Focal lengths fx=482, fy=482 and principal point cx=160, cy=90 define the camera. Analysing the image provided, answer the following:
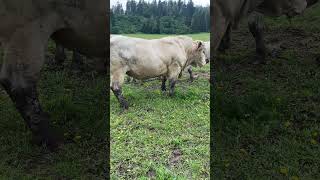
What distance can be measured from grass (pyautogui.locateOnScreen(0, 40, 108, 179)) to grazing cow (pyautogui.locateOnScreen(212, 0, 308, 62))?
6.70 ft

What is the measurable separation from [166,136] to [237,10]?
1.67 m

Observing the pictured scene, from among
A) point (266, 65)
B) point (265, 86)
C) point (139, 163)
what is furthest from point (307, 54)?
point (139, 163)

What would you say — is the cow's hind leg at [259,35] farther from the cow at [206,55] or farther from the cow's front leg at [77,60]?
the cow at [206,55]

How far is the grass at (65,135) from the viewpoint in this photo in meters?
5.53

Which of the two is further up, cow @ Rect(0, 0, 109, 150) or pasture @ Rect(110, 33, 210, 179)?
cow @ Rect(0, 0, 109, 150)

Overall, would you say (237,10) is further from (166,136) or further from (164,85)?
(166,136)

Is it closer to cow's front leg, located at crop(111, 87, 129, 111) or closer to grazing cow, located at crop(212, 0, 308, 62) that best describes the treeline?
grazing cow, located at crop(212, 0, 308, 62)

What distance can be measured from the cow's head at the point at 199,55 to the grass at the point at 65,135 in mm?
1618

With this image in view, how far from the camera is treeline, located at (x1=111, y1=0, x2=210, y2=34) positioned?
14.7 ft

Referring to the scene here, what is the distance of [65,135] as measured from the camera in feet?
21.1

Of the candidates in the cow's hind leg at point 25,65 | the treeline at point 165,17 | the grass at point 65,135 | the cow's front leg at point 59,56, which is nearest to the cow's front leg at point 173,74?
the grass at point 65,135

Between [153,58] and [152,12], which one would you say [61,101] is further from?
[152,12]

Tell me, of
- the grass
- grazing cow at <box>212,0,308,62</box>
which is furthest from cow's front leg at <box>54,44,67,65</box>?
grazing cow at <box>212,0,308,62</box>

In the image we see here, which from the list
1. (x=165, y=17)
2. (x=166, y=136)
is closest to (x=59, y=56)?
(x=166, y=136)
